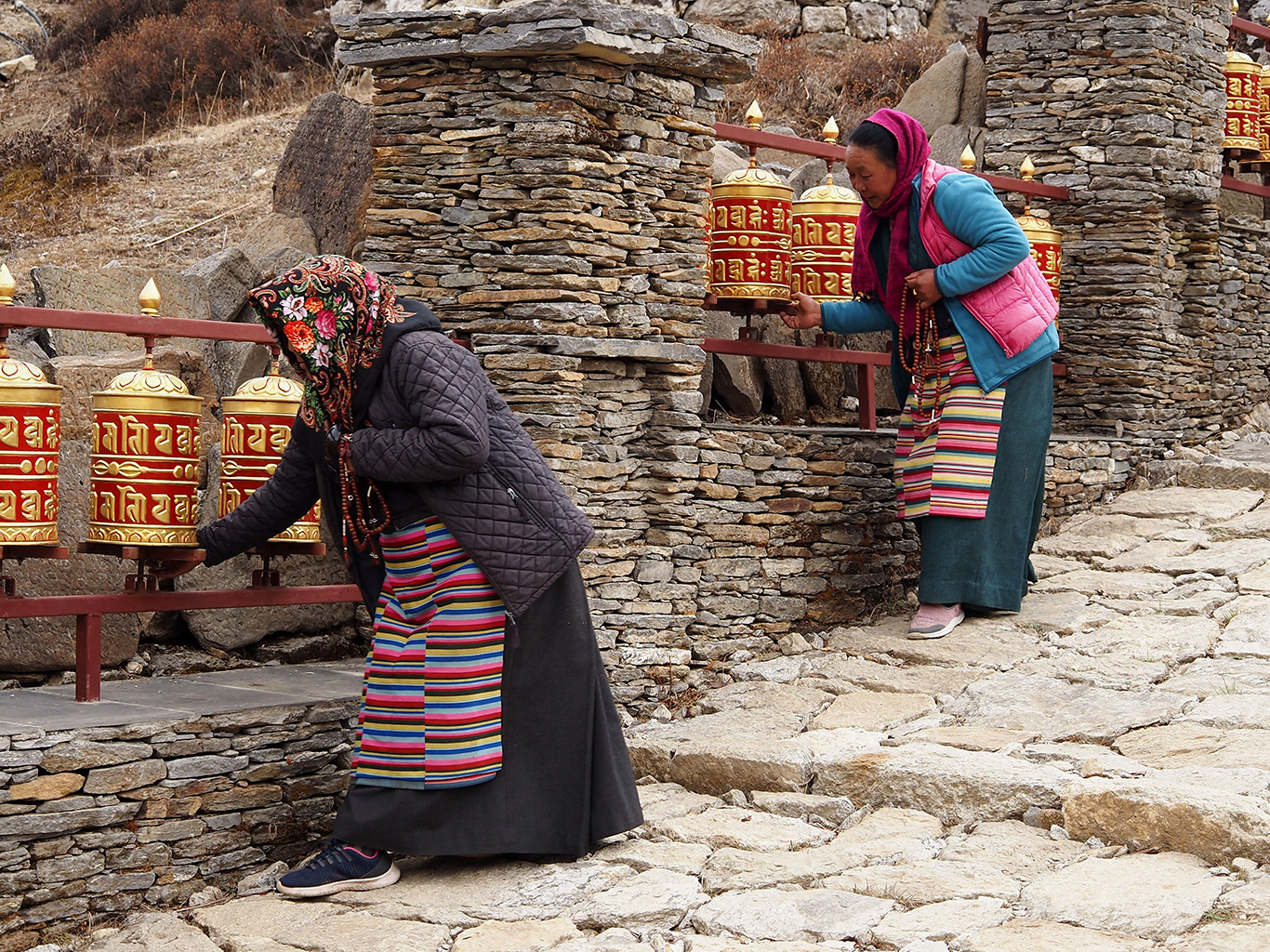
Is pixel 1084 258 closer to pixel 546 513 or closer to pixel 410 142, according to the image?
pixel 410 142

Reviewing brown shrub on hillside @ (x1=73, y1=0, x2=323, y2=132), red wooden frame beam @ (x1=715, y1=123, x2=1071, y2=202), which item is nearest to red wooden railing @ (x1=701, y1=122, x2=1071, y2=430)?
red wooden frame beam @ (x1=715, y1=123, x2=1071, y2=202)

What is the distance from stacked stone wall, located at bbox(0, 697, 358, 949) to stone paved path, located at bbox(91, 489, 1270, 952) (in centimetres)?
18

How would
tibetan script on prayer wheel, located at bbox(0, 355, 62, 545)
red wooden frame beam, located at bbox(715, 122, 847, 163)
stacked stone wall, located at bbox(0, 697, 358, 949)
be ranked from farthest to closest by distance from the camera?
red wooden frame beam, located at bbox(715, 122, 847, 163) → tibetan script on prayer wheel, located at bbox(0, 355, 62, 545) → stacked stone wall, located at bbox(0, 697, 358, 949)

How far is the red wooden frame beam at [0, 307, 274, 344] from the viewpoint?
3967mm

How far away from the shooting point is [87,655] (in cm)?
411

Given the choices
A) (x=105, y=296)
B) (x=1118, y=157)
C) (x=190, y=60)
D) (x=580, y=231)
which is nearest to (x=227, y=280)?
(x=105, y=296)

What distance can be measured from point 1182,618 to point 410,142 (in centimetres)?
350

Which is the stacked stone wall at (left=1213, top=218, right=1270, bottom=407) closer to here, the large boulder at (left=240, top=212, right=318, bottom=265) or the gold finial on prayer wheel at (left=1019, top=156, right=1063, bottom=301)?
the gold finial on prayer wheel at (left=1019, top=156, right=1063, bottom=301)

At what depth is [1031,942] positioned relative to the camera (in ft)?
10.2

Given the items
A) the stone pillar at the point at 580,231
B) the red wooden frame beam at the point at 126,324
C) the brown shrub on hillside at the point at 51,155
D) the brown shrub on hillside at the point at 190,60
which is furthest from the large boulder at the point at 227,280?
the brown shrub on hillside at the point at 190,60

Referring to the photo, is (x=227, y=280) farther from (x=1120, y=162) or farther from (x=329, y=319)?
(x=1120, y=162)

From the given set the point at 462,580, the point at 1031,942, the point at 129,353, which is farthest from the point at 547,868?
the point at 129,353

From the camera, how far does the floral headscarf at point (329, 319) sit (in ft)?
12.0

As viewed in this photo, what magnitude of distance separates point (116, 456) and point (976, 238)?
3103 mm
